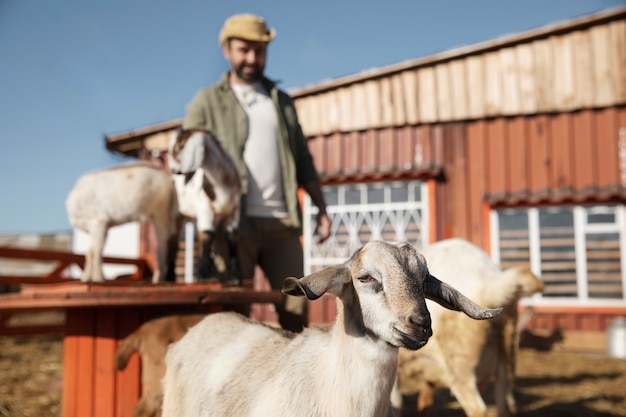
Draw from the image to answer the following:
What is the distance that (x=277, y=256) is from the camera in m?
4.25

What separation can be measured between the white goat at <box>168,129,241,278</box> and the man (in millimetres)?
185

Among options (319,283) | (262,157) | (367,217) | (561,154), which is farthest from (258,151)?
(561,154)

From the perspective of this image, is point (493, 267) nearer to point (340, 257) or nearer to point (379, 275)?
point (379, 275)

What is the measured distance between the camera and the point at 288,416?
223cm

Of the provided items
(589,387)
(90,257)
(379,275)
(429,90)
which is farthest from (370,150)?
(379,275)

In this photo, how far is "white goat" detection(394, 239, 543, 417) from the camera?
375 centimetres

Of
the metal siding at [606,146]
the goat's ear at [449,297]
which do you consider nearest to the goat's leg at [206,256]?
the goat's ear at [449,297]

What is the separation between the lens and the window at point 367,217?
10.9 m

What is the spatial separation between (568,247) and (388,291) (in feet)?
30.4

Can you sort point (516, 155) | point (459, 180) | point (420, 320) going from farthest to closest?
point (459, 180) → point (516, 155) → point (420, 320)

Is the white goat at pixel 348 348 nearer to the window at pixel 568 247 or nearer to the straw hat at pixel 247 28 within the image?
the straw hat at pixel 247 28

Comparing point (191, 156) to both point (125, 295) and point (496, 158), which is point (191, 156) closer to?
point (125, 295)

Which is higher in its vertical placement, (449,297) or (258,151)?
(258,151)

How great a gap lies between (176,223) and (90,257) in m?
0.67
